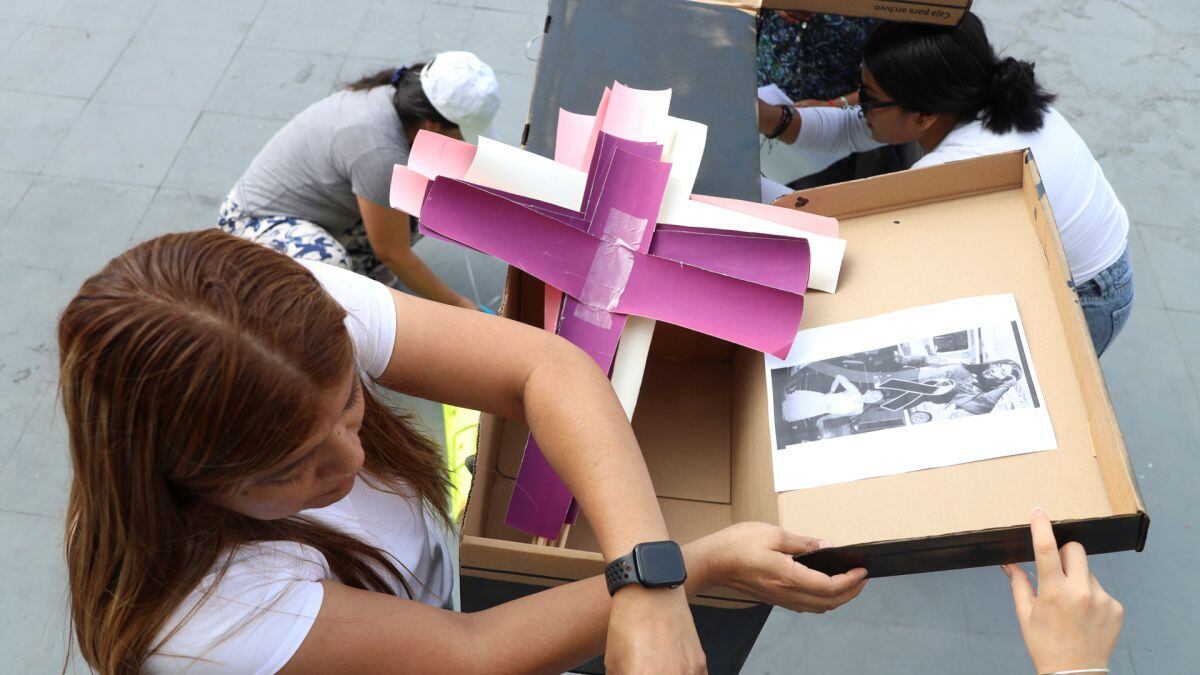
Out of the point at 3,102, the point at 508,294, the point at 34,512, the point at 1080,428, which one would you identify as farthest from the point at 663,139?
the point at 3,102

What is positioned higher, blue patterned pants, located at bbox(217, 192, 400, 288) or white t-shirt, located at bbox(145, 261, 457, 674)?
white t-shirt, located at bbox(145, 261, 457, 674)

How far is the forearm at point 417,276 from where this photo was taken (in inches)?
74.8

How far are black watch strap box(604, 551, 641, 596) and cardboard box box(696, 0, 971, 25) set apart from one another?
0.99 m

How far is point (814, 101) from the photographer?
2.08m


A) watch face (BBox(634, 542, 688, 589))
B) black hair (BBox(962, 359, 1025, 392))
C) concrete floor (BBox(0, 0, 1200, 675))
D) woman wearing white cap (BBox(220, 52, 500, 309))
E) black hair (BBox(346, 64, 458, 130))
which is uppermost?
black hair (BBox(962, 359, 1025, 392))

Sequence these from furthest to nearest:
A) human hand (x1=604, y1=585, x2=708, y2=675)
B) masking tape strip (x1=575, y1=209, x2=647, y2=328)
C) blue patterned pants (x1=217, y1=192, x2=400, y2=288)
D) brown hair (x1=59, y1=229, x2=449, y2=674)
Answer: blue patterned pants (x1=217, y1=192, x2=400, y2=288) < masking tape strip (x1=575, y1=209, x2=647, y2=328) < human hand (x1=604, y1=585, x2=708, y2=675) < brown hair (x1=59, y1=229, x2=449, y2=674)

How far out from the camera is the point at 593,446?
0.84 metres

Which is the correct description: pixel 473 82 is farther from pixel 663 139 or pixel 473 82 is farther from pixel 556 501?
pixel 556 501

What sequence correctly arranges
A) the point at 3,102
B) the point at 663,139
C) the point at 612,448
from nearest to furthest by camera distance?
the point at 612,448, the point at 663,139, the point at 3,102

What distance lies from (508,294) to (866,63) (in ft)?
3.02

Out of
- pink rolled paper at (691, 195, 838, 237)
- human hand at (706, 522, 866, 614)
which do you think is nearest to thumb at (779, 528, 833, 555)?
human hand at (706, 522, 866, 614)

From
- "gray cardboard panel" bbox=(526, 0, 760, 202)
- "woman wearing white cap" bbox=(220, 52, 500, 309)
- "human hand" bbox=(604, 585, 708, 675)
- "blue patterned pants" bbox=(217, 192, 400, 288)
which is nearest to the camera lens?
"human hand" bbox=(604, 585, 708, 675)

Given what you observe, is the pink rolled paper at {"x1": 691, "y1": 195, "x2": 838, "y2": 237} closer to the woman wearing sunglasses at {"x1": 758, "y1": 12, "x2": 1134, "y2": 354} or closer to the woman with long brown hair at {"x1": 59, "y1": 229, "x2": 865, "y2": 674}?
the woman with long brown hair at {"x1": 59, "y1": 229, "x2": 865, "y2": 674}

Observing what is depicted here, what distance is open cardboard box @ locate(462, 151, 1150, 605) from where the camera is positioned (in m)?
0.83
